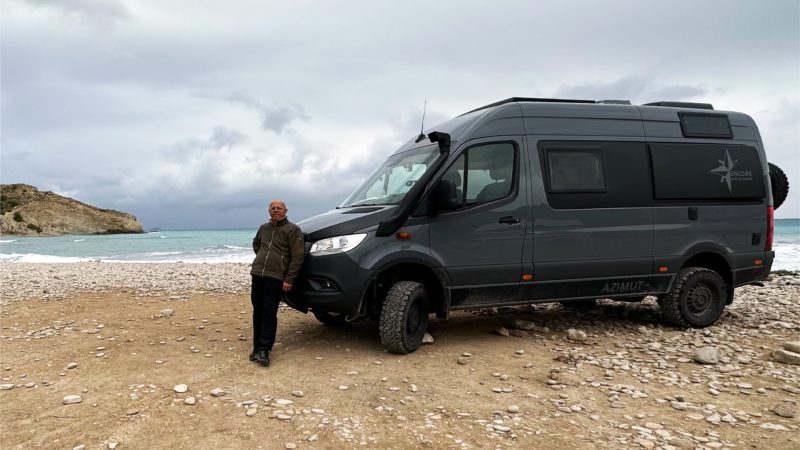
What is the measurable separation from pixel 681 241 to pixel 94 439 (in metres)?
7.15

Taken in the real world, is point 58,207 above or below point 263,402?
above

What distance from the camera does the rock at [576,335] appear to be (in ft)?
21.4

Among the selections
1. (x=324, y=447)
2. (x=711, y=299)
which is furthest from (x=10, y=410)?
(x=711, y=299)

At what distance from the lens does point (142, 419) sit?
4.05 m

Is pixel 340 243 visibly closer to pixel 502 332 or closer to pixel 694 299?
pixel 502 332

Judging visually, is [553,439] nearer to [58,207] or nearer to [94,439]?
[94,439]

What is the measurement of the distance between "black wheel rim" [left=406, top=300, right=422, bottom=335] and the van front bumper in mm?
629

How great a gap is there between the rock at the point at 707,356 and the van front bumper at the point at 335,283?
374cm

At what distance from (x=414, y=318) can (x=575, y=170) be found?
9.45ft

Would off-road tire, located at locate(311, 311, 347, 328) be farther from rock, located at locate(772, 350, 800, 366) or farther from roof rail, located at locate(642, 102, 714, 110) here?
roof rail, located at locate(642, 102, 714, 110)

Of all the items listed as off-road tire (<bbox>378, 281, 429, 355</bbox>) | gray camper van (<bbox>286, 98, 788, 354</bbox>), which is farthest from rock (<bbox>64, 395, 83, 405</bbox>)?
off-road tire (<bbox>378, 281, 429, 355</bbox>)

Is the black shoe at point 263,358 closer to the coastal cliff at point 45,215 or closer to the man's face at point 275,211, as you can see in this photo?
the man's face at point 275,211

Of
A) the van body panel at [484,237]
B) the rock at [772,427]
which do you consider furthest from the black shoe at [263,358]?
the rock at [772,427]

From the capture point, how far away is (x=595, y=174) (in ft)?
22.0
